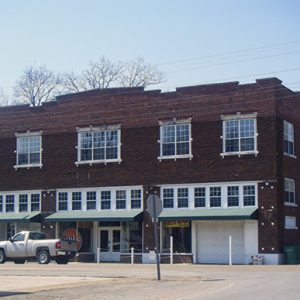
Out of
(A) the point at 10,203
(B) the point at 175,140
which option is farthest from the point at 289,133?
(A) the point at 10,203

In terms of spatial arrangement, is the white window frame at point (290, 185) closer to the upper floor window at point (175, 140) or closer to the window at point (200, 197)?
the window at point (200, 197)

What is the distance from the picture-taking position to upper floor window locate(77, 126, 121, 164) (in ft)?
149

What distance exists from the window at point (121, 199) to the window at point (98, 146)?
2180 millimetres

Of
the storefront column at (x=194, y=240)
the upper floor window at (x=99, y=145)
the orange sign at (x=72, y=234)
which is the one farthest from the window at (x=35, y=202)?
the storefront column at (x=194, y=240)

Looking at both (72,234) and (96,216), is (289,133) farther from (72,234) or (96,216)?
(72,234)

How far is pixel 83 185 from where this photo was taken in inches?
1823

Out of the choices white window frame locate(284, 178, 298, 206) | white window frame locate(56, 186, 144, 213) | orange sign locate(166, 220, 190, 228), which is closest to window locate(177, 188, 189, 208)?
orange sign locate(166, 220, 190, 228)

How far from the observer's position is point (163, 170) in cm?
4366

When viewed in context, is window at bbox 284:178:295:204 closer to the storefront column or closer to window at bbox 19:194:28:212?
the storefront column

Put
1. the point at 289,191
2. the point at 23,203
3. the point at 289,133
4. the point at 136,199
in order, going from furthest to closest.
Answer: the point at 23,203
the point at 136,199
the point at 289,133
the point at 289,191

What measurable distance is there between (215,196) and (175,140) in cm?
435

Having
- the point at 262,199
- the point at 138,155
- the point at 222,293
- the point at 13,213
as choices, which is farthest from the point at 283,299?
the point at 13,213

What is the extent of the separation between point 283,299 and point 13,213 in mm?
33574

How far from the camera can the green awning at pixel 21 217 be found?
1842 inches
